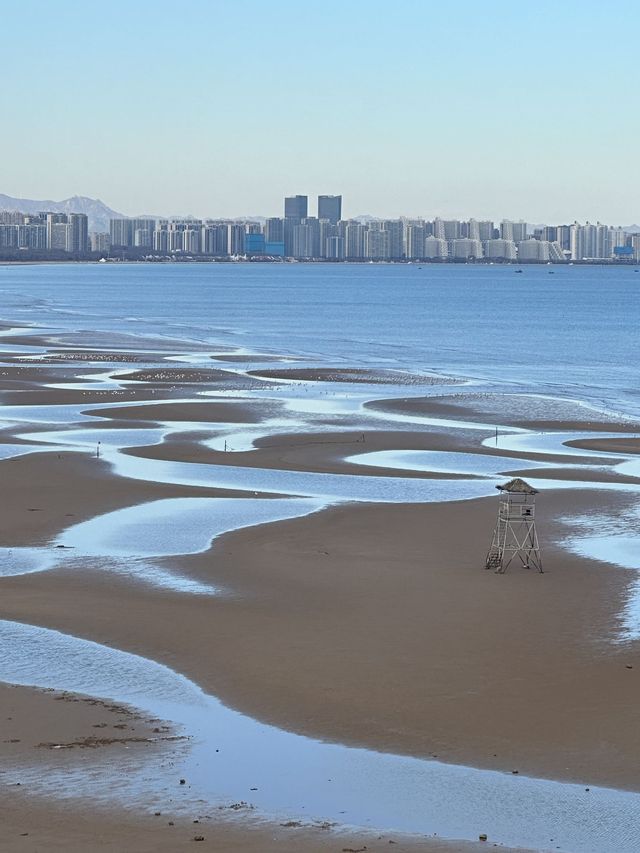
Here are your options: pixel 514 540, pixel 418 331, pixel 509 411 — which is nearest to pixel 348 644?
pixel 514 540

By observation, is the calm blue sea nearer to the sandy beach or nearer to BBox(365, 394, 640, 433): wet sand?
BBox(365, 394, 640, 433): wet sand

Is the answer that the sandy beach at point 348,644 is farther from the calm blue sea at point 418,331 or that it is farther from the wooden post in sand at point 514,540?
the calm blue sea at point 418,331

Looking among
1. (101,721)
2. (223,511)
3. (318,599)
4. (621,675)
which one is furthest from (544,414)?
(101,721)

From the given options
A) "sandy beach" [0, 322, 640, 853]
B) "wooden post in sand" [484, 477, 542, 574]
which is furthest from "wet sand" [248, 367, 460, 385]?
"wooden post in sand" [484, 477, 542, 574]

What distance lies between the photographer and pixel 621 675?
2042 centimetres

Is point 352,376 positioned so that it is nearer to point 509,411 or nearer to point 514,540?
point 509,411

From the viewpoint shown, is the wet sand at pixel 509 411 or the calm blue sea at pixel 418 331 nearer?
the wet sand at pixel 509 411

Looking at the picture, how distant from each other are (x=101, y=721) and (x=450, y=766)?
451 centimetres

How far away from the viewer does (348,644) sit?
22.2 metres

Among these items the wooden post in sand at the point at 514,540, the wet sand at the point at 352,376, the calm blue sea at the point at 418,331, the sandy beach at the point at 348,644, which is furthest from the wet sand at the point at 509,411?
the wooden post in sand at the point at 514,540

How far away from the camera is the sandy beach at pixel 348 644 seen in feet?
54.0

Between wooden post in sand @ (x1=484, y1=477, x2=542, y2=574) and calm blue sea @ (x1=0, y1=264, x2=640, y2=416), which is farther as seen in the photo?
calm blue sea @ (x1=0, y1=264, x2=640, y2=416)

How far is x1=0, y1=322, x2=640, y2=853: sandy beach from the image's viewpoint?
1647cm

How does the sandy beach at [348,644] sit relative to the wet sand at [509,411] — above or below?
above
